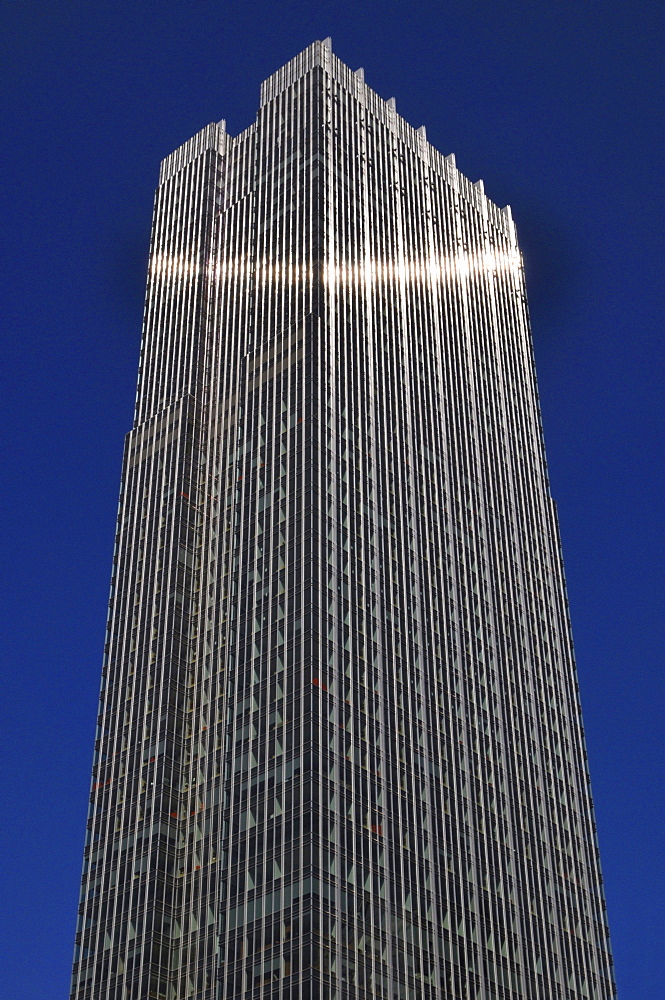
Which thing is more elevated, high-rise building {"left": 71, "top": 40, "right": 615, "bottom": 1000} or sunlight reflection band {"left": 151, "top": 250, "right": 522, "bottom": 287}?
sunlight reflection band {"left": 151, "top": 250, "right": 522, "bottom": 287}

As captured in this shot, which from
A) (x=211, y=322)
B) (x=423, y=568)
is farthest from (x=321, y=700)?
(x=211, y=322)

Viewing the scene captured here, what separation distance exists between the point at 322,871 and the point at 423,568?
41.3 meters

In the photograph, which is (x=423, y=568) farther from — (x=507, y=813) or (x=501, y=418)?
(x=501, y=418)

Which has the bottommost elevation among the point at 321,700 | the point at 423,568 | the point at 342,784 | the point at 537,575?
the point at 342,784

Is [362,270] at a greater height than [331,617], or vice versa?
[362,270]

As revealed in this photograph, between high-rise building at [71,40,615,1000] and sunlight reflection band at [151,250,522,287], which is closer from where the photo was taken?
high-rise building at [71,40,615,1000]

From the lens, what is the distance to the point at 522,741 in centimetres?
13375

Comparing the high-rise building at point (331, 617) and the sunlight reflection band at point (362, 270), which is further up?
the sunlight reflection band at point (362, 270)

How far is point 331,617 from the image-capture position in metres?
116

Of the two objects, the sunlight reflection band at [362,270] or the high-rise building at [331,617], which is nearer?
the high-rise building at [331,617]

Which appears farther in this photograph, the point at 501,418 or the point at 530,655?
the point at 501,418

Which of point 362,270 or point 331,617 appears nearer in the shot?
point 331,617

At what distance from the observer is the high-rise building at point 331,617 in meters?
106

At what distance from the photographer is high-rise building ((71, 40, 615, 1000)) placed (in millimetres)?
105875
